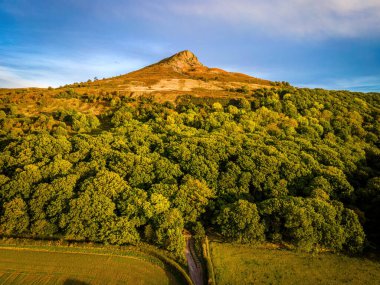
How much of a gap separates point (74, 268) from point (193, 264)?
20321 mm

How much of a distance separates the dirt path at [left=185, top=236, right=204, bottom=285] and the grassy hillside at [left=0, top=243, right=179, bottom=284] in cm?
368

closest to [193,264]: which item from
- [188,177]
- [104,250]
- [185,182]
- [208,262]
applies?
[208,262]

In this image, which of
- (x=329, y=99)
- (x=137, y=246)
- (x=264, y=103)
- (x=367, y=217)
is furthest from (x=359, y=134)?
(x=137, y=246)

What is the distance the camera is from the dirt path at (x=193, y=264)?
43.6 meters

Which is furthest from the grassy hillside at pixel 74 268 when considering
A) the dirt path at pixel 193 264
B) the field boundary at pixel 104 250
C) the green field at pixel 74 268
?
the dirt path at pixel 193 264

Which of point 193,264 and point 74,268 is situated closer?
point 74,268

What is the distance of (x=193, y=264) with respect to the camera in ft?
154

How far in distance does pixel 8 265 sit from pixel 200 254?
32.9 meters

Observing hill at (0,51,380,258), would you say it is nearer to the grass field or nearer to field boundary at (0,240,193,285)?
field boundary at (0,240,193,285)

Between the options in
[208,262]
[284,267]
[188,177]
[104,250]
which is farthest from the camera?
[188,177]

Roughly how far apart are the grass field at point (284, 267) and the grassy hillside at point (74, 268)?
414 inches

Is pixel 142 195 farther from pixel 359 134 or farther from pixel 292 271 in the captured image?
pixel 359 134

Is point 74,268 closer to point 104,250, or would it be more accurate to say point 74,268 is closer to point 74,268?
point 74,268

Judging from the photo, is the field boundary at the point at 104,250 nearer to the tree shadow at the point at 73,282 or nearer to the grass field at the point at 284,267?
the tree shadow at the point at 73,282
